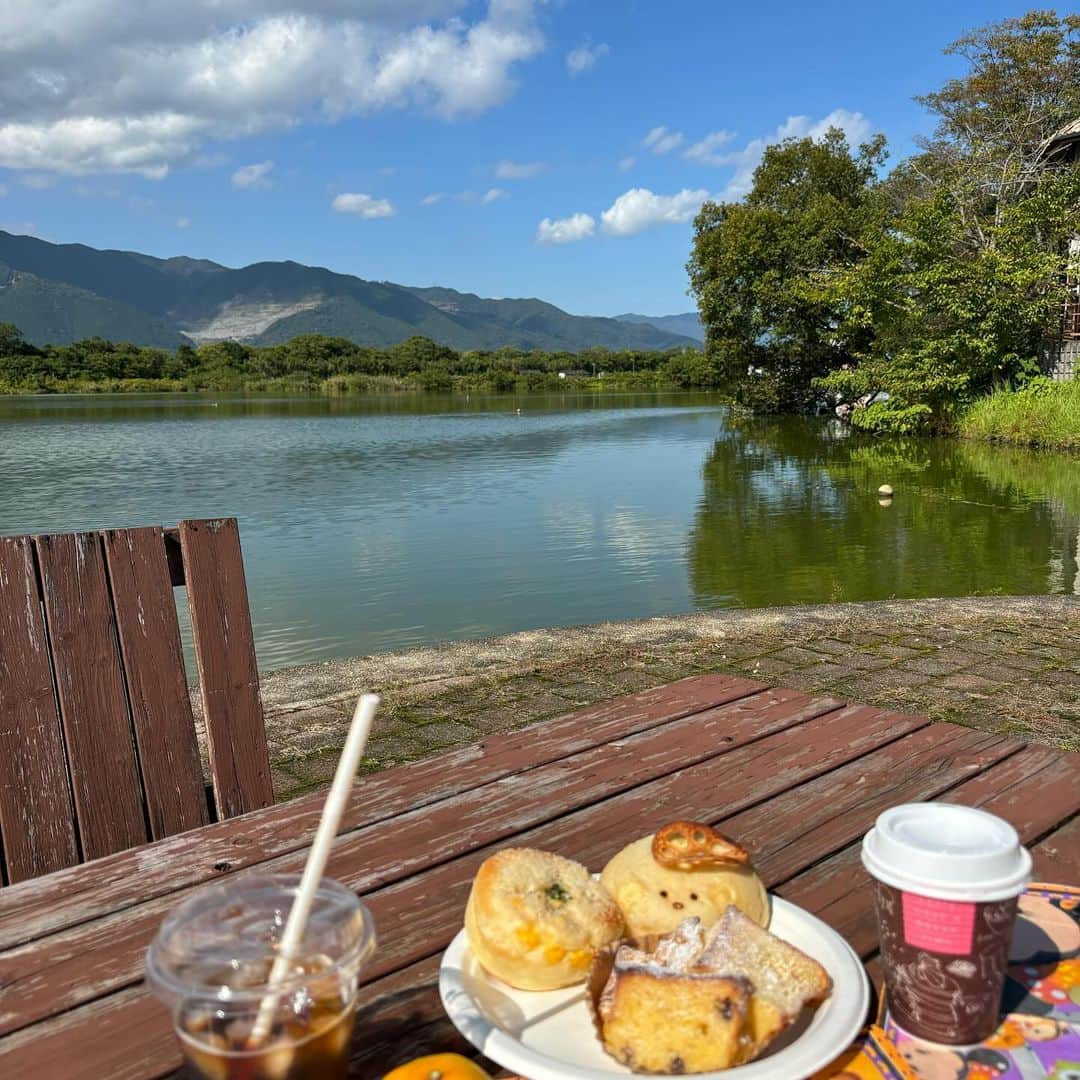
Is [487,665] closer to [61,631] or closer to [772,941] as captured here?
[61,631]

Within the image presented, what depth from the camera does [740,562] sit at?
8922mm

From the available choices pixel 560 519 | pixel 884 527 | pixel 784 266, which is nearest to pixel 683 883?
pixel 884 527

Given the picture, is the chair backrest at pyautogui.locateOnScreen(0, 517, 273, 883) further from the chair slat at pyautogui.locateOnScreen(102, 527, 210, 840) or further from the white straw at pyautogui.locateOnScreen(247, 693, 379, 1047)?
the white straw at pyautogui.locateOnScreen(247, 693, 379, 1047)

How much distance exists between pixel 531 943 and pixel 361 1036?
20cm

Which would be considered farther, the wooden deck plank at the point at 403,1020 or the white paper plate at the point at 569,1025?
the wooden deck plank at the point at 403,1020

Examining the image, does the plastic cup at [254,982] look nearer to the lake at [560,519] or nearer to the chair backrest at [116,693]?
the chair backrest at [116,693]

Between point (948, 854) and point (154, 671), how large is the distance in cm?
152

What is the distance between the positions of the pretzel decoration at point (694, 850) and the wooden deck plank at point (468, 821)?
17.6 inches

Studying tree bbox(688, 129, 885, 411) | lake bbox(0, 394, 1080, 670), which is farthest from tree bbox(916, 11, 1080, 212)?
lake bbox(0, 394, 1080, 670)

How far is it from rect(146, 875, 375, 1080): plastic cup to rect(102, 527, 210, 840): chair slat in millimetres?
1183

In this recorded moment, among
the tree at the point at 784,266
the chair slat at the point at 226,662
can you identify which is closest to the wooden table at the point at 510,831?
the chair slat at the point at 226,662

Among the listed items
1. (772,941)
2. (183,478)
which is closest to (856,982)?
(772,941)

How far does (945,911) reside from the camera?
0.80m

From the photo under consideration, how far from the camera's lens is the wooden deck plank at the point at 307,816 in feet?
4.03
